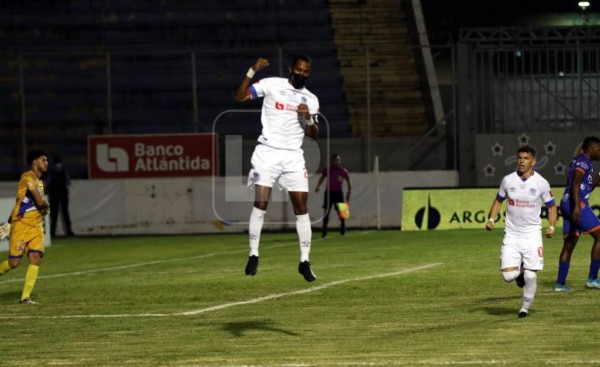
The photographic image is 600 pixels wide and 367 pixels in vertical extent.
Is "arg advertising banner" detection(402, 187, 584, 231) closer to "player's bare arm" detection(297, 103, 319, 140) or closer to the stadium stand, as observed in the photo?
the stadium stand

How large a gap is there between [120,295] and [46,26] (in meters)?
28.5

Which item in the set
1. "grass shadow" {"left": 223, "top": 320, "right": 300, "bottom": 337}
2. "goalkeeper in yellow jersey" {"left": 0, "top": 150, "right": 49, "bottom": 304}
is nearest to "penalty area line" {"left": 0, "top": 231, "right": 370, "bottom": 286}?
"goalkeeper in yellow jersey" {"left": 0, "top": 150, "right": 49, "bottom": 304}

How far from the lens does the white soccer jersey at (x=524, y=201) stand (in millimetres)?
16047

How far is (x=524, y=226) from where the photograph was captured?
16.1 m

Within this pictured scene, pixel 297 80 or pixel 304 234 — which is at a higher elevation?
pixel 297 80

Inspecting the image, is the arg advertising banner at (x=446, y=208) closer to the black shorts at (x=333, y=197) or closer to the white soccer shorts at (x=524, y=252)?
the black shorts at (x=333, y=197)

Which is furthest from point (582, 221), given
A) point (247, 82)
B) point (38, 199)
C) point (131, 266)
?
point (131, 266)

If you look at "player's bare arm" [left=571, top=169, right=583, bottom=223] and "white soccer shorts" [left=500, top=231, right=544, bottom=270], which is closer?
"white soccer shorts" [left=500, top=231, right=544, bottom=270]

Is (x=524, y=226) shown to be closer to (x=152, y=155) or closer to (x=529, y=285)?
(x=529, y=285)

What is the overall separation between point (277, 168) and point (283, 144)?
28cm

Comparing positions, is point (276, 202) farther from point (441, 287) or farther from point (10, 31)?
point (441, 287)

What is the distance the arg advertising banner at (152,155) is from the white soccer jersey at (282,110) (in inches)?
992

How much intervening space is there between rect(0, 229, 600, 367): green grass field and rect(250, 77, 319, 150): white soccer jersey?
216 cm

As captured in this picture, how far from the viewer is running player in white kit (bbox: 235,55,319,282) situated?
593 inches
